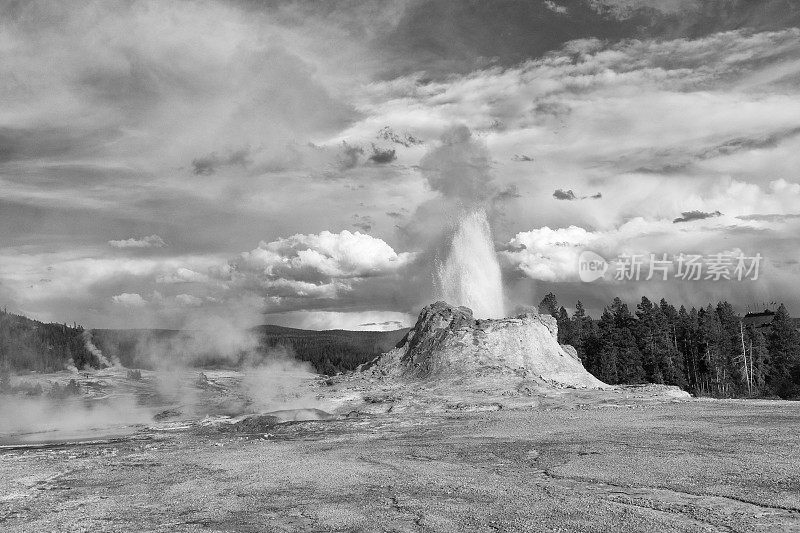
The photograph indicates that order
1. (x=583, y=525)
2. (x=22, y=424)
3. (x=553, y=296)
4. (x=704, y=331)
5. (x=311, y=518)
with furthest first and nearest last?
(x=553, y=296), (x=704, y=331), (x=22, y=424), (x=311, y=518), (x=583, y=525)

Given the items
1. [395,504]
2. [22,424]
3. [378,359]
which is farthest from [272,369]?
[395,504]

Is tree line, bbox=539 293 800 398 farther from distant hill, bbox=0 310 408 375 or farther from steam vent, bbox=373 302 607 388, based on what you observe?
distant hill, bbox=0 310 408 375

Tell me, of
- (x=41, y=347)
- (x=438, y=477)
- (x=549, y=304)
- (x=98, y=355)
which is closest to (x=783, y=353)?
(x=549, y=304)

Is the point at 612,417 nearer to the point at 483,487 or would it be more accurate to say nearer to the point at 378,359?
the point at 483,487

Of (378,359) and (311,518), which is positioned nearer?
(311,518)

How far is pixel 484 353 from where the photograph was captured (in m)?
46.4

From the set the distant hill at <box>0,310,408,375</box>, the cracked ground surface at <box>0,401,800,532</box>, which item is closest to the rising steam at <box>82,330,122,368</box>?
the distant hill at <box>0,310,408,375</box>

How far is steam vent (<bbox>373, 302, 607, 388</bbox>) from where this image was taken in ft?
150

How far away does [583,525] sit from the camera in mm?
12711

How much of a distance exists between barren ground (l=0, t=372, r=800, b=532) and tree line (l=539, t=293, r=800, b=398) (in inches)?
1299

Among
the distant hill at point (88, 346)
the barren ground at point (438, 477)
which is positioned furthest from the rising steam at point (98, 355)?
the barren ground at point (438, 477)

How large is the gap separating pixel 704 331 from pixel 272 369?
44.1 metres

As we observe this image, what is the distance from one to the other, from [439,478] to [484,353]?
28.3 m

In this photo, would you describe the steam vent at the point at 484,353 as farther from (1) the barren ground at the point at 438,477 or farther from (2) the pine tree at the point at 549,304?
(2) the pine tree at the point at 549,304
